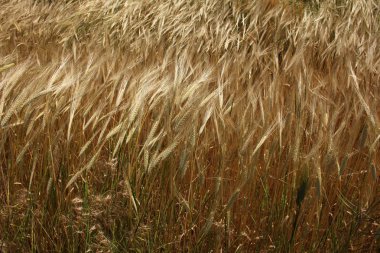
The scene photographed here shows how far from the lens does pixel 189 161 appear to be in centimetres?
107

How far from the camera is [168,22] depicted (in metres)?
2.10

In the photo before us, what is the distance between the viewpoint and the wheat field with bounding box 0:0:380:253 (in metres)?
1.01

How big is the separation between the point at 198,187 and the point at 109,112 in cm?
28

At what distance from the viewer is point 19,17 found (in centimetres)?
224

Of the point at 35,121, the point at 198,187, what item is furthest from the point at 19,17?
the point at 198,187

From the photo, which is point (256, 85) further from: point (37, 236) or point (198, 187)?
point (37, 236)

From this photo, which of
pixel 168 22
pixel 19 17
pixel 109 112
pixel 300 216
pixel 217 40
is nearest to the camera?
pixel 300 216

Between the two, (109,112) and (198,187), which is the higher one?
(109,112)

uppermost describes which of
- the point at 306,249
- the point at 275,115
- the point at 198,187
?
the point at 275,115

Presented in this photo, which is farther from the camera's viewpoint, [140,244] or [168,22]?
[168,22]

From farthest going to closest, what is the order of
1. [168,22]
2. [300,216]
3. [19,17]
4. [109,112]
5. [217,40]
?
[19,17], [168,22], [217,40], [109,112], [300,216]

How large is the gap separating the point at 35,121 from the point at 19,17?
4.04ft

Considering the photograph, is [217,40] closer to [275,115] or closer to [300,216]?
[275,115]

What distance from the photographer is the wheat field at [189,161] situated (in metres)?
1.01
